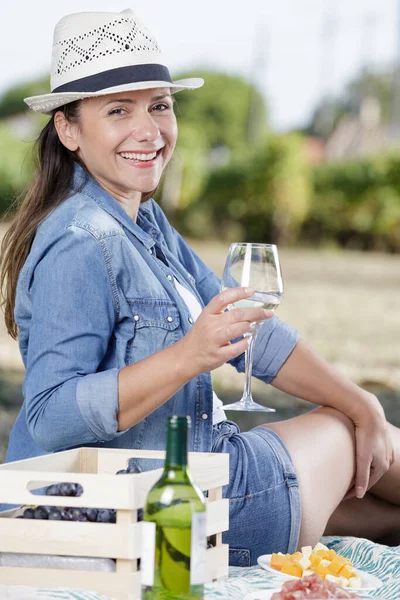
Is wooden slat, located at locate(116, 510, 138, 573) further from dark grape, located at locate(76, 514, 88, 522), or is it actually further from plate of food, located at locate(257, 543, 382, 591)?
plate of food, located at locate(257, 543, 382, 591)

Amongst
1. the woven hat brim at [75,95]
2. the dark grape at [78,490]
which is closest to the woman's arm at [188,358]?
the dark grape at [78,490]

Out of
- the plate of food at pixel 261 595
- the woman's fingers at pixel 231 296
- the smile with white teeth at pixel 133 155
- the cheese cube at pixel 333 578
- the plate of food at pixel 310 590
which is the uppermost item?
the smile with white teeth at pixel 133 155

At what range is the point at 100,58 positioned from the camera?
101 inches

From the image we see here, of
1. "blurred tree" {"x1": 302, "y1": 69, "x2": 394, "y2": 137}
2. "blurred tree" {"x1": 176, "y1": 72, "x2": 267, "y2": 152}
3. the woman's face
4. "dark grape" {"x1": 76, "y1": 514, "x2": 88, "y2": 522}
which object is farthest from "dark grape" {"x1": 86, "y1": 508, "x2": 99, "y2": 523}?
"blurred tree" {"x1": 176, "y1": 72, "x2": 267, "y2": 152}

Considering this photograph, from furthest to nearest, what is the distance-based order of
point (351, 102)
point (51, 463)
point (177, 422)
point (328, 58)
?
point (351, 102), point (328, 58), point (51, 463), point (177, 422)

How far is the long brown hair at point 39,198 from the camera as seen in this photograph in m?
2.56

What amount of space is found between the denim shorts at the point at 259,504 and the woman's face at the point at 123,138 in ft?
2.49

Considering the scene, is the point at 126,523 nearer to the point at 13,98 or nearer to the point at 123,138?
the point at 123,138

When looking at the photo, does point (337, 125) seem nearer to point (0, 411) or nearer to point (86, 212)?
point (0, 411)

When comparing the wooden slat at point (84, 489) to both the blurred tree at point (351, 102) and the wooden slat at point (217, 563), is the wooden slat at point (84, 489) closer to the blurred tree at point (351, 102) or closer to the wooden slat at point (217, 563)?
the wooden slat at point (217, 563)

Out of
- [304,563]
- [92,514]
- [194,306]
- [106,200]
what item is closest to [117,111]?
[106,200]

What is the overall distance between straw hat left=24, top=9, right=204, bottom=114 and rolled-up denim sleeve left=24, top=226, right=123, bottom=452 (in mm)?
428

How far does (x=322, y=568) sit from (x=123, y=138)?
46.9 inches

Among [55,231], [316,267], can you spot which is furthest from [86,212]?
[316,267]
